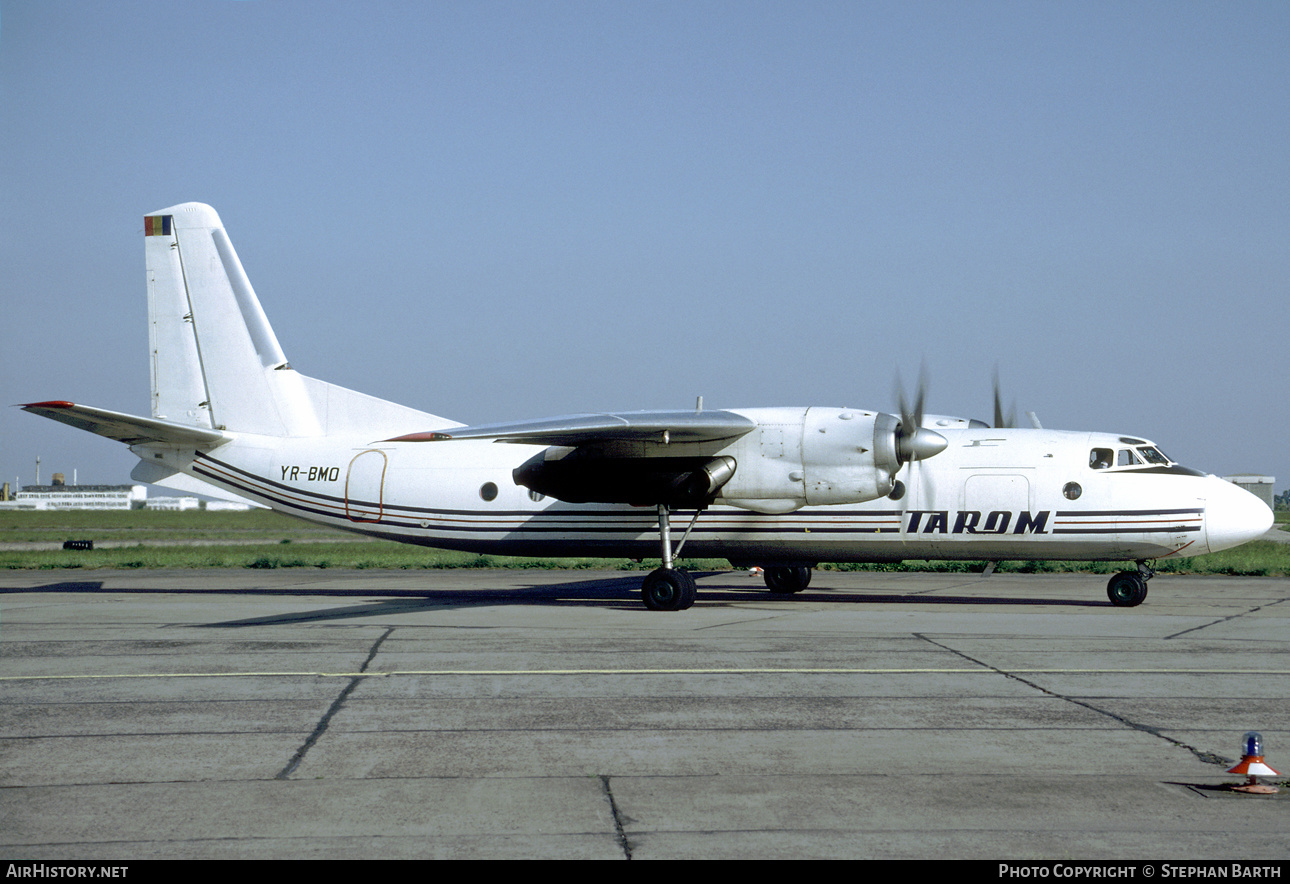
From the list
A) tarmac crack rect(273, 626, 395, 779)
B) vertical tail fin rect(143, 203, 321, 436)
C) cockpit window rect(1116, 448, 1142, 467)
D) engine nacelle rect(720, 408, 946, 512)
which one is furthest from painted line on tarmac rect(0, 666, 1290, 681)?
vertical tail fin rect(143, 203, 321, 436)

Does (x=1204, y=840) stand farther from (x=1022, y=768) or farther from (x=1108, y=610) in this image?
(x=1108, y=610)

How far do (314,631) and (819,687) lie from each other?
8.13m

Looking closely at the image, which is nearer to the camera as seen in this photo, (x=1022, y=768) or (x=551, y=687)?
(x=1022, y=768)

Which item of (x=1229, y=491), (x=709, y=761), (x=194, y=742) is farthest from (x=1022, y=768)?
(x=1229, y=491)

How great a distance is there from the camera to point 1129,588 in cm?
1969

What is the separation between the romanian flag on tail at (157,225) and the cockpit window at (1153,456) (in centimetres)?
2046

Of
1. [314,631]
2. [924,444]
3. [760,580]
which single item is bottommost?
[760,580]

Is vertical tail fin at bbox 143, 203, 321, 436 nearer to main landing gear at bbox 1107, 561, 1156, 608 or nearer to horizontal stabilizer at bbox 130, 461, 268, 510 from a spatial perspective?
horizontal stabilizer at bbox 130, 461, 268, 510

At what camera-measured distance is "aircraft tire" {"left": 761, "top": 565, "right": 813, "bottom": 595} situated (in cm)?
2331

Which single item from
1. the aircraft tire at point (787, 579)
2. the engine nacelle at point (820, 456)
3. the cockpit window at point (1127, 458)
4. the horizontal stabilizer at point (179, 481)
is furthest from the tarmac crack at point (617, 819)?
the horizontal stabilizer at point (179, 481)

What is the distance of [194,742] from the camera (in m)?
8.59

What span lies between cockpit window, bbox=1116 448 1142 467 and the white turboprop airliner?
0.09 ft

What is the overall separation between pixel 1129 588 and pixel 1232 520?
214 centimetres

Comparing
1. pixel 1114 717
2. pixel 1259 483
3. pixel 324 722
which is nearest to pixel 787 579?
pixel 1114 717
